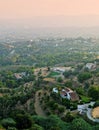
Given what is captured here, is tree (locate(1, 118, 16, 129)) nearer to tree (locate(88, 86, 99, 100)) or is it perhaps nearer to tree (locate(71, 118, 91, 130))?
tree (locate(71, 118, 91, 130))

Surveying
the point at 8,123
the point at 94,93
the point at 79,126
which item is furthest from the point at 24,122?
the point at 94,93

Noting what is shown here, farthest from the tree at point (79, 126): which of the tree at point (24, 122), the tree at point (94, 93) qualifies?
the tree at point (94, 93)

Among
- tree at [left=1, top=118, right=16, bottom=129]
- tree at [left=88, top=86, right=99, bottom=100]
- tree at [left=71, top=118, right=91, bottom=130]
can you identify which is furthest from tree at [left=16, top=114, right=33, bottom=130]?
tree at [left=88, top=86, right=99, bottom=100]

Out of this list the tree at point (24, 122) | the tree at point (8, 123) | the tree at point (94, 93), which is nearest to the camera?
the tree at point (8, 123)

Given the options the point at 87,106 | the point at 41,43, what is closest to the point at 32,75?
the point at 87,106

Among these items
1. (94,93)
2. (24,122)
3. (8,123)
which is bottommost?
(24,122)

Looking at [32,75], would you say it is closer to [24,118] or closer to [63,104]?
[63,104]

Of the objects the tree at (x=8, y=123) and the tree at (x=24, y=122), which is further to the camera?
the tree at (x=24, y=122)

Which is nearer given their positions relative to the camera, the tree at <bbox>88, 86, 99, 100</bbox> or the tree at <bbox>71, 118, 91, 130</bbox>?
the tree at <bbox>71, 118, 91, 130</bbox>

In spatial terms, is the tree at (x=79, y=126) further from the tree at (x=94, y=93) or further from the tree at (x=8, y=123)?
the tree at (x=94, y=93)

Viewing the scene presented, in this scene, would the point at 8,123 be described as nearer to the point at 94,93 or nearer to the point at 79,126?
the point at 79,126

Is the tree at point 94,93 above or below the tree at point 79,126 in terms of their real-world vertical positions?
above
